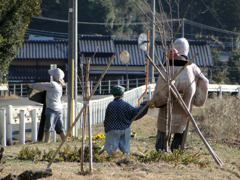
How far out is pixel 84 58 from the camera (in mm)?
33219

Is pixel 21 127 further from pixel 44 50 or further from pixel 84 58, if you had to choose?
pixel 44 50

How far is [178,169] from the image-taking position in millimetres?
7445

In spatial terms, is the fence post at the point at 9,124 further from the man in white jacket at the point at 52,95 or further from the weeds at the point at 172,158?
the weeds at the point at 172,158

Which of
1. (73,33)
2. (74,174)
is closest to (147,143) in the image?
(73,33)

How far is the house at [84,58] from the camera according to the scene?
33.7 metres

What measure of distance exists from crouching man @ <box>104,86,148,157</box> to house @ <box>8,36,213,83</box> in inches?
994

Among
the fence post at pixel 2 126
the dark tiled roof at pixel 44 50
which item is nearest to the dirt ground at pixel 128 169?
the fence post at pixel 2 126

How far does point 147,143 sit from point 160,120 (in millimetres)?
2410

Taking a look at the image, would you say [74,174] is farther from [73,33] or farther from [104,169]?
[73,33]

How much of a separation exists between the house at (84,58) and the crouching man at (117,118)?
25.2 meters

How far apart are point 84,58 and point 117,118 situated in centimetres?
2540

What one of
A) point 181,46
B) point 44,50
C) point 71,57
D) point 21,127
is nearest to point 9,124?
point 21,127

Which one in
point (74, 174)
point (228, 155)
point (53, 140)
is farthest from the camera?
point (53, 140)

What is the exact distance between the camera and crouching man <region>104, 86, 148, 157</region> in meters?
8.00
